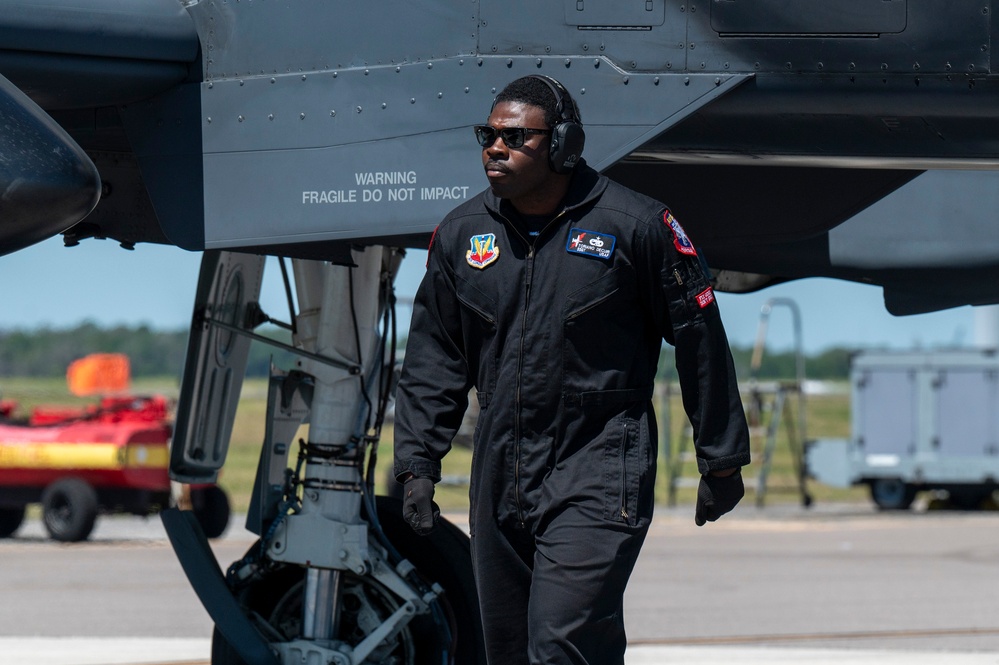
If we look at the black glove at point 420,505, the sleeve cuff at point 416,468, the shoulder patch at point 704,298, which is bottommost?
the black glove at point 420,505

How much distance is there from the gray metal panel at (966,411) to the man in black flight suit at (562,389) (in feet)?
66.2

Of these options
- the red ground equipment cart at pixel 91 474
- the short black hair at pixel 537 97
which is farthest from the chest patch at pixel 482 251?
the red ground equipment cart at pixel 91 474

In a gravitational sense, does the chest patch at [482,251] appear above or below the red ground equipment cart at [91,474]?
above

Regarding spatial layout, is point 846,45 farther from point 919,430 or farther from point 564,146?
point 919,430

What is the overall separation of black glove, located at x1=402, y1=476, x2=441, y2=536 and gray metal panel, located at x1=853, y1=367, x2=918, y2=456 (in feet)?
67.3

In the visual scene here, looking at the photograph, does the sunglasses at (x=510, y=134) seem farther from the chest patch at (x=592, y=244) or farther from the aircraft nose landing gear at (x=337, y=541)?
the aircraft nose landing gear at (x=337, y=541)

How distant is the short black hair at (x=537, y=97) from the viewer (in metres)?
4.33

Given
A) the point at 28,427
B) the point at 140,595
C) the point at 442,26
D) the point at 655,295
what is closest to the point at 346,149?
the point at 442,26

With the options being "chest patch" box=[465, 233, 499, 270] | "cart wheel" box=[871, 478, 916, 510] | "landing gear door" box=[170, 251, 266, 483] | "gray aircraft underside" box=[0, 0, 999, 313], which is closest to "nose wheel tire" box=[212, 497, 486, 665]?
"landing gear door" box=[170, 251, 266, 483]

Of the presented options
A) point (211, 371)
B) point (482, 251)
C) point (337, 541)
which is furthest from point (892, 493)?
point (482, 251)

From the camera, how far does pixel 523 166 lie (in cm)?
425

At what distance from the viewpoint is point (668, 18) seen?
210 inches

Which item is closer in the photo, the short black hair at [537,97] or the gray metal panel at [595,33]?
the short black hair at [537,97]

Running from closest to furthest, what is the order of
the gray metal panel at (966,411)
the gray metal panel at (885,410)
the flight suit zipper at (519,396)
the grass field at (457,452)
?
the flight suit zipper at (519,396) → the gray metal panel at (966,411) → the gray metal panel at (885,410) → the grass field at (457,452)
